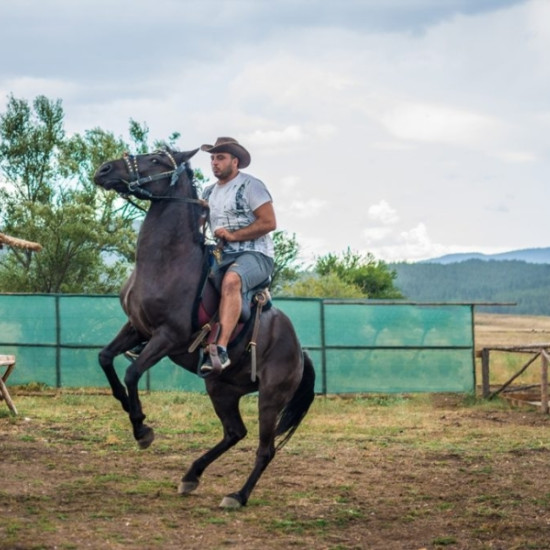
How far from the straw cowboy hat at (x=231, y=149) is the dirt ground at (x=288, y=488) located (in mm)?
2895

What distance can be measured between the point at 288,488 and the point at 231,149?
3094mm

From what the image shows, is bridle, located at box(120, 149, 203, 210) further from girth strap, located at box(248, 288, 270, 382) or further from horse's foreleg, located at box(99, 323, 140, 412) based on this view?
horse's foreleg, located at box(99, 323, 140, 412)

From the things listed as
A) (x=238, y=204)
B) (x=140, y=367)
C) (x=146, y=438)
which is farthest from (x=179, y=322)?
(x=238, y=204)

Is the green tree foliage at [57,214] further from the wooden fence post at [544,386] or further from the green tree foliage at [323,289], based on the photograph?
the wooden fence post at [544,386]

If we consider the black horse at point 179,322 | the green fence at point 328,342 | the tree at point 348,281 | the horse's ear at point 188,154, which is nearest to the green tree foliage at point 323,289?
the tree at point 348,281

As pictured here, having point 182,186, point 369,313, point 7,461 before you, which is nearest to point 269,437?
point 182,186

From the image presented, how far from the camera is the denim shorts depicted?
764 cm

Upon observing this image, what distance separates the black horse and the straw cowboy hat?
244 millimetres

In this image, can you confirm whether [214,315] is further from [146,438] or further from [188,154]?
[188,154]

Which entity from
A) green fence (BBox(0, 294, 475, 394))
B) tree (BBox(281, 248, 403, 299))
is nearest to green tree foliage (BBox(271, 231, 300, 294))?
tree (BBox(281, 248, 403, 299))

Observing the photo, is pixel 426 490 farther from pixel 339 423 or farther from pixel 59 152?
pixel 59 152

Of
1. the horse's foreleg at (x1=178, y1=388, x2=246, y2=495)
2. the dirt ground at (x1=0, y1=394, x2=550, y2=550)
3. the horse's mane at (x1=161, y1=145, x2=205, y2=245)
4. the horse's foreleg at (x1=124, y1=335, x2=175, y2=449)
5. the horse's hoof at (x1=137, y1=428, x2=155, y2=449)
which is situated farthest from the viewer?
the horse's foreleg at (x1=178, y1=388, x2=246, y2=495)

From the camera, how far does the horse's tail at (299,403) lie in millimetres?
8539

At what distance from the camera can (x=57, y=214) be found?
40.2 m
